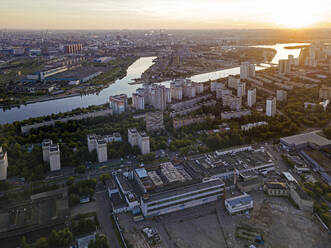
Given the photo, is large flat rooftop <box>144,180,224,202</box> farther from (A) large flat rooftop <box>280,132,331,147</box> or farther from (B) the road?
(A) large flat rooftop <box>280,132,331,147</box>

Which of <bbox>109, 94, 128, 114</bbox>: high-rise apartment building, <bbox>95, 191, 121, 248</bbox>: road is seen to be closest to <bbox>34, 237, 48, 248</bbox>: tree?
<bbox>95, 191, 121, 248</bbox>: road

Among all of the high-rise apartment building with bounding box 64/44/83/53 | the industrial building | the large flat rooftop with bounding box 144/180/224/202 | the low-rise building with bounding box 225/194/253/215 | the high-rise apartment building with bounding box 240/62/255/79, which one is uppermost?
the high-rise apartment building with bounding box 64/44/83/53

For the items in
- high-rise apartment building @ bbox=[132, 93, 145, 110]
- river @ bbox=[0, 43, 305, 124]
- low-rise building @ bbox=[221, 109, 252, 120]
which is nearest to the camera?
low-rise building @ bbox=[221, 109, 252, 120]

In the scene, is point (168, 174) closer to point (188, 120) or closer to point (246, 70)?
point (188, 120)

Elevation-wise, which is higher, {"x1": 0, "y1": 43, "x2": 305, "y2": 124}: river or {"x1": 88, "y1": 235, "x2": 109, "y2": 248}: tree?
{"x1": 0, "y1": 43, "x2": 305, "y2": 124}: river

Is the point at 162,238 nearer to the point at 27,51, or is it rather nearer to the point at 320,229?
the point at 320,229

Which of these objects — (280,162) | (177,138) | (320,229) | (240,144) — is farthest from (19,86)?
(320,229)

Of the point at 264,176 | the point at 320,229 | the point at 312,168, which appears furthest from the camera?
the point at 312,168
